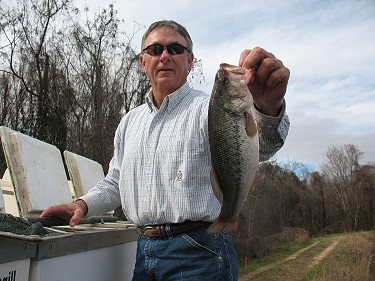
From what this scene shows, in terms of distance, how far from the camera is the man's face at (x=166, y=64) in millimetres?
2889

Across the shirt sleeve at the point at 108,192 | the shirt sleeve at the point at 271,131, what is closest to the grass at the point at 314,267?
the shirt sleeve at the point at 108,192

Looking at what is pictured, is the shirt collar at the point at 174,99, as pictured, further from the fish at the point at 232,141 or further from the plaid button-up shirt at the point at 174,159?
the fish at the point at 232,141

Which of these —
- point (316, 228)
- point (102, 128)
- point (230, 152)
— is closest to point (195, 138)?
point (230, 152)

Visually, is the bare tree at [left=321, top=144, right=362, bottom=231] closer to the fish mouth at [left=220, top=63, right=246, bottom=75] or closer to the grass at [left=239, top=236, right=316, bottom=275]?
the grass at [left=239, top=236, right=316, bottom=275]

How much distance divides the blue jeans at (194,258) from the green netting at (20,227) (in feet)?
2.17

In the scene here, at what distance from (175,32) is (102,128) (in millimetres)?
14017

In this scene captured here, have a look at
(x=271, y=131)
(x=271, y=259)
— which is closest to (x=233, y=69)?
(x=271, y=131)

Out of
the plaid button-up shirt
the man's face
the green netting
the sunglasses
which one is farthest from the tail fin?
the sunglasses

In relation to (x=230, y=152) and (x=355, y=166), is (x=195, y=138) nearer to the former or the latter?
(x=230, y=152)

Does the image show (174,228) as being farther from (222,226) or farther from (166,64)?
(166,64)

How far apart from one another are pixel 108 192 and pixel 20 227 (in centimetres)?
96

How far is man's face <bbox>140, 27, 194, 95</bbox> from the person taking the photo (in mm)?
2889

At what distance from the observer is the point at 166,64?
9.45 feet

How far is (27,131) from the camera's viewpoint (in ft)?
55.3
